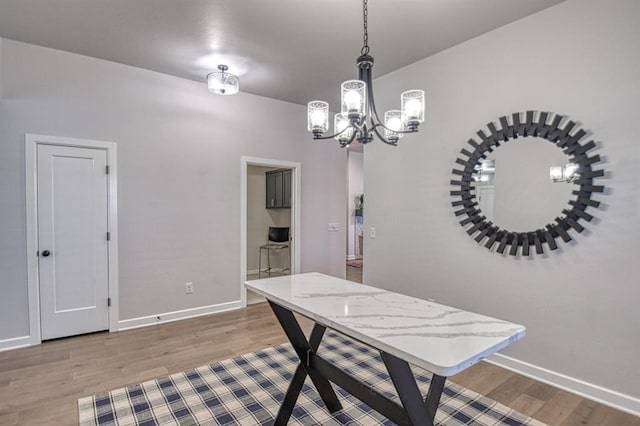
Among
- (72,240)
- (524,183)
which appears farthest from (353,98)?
(72,240)

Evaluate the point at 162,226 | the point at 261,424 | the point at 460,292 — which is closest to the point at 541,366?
the point at 460,292

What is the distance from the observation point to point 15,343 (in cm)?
308

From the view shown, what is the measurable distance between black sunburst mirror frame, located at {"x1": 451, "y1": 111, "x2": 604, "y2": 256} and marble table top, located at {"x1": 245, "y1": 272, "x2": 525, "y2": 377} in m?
1.36

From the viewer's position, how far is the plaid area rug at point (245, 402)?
2.06m

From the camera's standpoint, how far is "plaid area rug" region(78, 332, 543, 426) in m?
2.06

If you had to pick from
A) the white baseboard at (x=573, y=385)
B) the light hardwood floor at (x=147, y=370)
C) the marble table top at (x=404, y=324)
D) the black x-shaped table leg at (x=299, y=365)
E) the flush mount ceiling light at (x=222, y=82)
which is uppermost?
the flush mount ceiling light at (x=222, y=82)

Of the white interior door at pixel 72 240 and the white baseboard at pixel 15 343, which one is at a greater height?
the white interior door at pixel 72 240

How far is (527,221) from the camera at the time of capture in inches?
103

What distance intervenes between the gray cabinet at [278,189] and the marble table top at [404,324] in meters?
4.03

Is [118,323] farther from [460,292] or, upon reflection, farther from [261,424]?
[460,292]

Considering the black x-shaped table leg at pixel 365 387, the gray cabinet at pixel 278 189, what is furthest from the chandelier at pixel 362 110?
the gray cabinet at pixel 278 189

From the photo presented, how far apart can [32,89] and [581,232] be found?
483 cm

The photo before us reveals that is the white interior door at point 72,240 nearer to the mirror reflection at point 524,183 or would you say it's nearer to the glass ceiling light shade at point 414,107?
the glass ceiling light shade at point 414,107

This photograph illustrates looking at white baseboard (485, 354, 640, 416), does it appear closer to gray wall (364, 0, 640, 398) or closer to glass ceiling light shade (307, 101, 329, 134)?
gray wall (364, 0, 640, 398)
